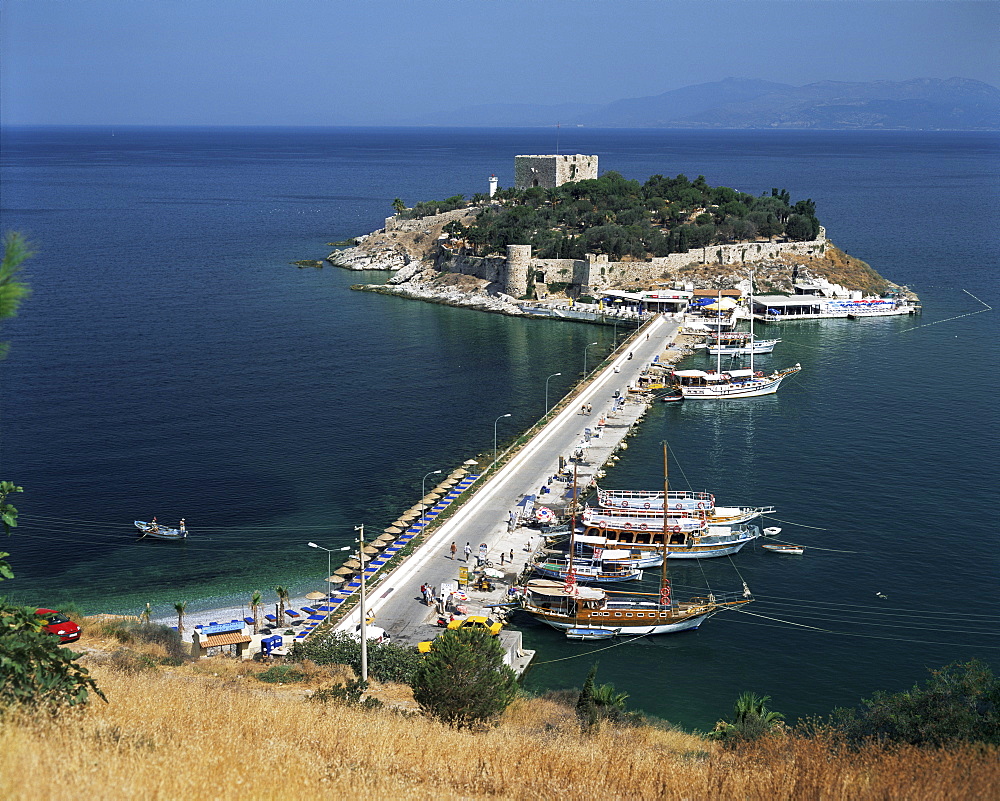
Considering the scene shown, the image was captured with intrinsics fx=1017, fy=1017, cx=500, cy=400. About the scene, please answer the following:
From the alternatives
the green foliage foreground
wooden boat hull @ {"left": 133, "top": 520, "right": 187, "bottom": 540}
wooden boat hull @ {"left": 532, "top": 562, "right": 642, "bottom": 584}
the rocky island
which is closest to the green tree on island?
the green foliage foreground

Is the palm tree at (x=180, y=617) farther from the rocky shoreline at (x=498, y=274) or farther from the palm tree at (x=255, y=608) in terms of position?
the rocky shoreline at (x=498, y=274)

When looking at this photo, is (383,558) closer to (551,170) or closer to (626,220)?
(626,220)

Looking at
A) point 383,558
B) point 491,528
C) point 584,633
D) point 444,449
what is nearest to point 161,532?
point 383,558

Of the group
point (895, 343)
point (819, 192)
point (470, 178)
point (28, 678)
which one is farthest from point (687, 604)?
point (470, 178)

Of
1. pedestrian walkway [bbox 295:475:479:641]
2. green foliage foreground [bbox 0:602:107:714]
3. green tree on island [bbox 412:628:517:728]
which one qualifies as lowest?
pedestrian walkway [bbox 295:475:479:641]

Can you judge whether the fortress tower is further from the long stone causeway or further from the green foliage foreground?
the green foliage foreground

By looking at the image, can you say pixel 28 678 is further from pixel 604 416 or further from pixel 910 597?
pixel 604 416
